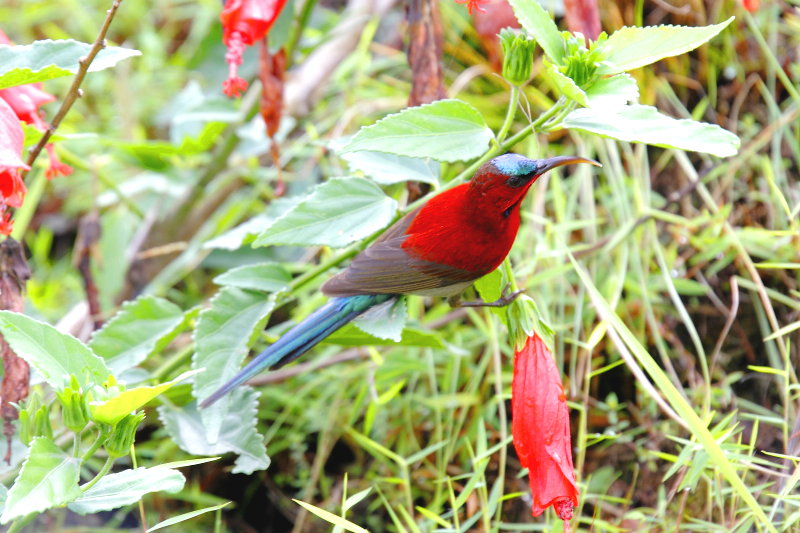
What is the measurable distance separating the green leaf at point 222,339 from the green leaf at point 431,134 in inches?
10.9

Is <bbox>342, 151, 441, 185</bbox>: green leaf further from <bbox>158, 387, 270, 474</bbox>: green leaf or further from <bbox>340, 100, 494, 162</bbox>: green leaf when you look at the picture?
<bbox>158, 387, 270, 474</bbox>: green leaf

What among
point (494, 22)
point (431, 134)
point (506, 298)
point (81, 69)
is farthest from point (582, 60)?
point (494, 22)

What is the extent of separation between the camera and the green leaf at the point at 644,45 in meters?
0.82

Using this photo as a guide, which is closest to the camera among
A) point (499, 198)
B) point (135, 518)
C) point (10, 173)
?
point (10, 173)

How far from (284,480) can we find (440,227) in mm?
770

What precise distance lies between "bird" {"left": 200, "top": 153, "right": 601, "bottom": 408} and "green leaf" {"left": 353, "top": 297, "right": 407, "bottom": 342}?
0.03ft

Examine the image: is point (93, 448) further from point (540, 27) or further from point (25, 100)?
point (540, 27)

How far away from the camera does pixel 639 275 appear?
4.78 ft

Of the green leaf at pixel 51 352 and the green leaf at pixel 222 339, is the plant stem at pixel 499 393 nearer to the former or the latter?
the green leaf at pixel 222 339

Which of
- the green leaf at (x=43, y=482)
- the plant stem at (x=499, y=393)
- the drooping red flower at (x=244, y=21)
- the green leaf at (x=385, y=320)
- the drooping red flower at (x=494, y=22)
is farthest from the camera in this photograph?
the drooping red flower at (x=494, y=22)

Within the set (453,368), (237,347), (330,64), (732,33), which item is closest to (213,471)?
(453,368)

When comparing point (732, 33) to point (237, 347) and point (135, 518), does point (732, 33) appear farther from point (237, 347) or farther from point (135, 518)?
point (135, 518)

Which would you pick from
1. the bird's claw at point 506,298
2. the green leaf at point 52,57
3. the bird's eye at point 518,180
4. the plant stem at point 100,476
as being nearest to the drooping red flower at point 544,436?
the bird's claw at point 506,298

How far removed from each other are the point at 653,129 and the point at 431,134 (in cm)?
24
